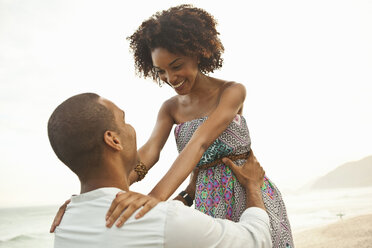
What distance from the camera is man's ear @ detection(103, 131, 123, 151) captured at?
1.29 meters

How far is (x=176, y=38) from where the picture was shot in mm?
1993

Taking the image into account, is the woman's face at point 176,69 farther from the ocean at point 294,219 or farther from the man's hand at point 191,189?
the ocean at point 294,219

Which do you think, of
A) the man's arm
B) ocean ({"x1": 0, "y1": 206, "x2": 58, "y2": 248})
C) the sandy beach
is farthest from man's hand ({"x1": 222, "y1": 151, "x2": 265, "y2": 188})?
ocean ({"x1": 0, "y1": 206, "x2": 58, "y2": 248})

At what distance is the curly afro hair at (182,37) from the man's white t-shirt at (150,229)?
1.02m

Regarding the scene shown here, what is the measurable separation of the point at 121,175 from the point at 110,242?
11.2 inches

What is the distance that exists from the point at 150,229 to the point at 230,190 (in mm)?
841

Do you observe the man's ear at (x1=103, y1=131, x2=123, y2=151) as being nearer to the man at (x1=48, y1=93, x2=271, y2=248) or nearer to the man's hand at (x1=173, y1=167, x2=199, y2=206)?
the man at (x1=48, y1=93, x2=271, y2=248)

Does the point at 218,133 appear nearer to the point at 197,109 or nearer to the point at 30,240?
the point at 197,109

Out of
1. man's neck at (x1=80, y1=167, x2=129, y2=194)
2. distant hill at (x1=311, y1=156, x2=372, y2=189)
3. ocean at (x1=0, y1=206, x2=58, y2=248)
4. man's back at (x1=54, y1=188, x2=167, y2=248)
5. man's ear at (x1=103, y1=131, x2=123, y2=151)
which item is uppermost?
man's ear at (x1=103, y1=131, x2=123, y2=151)

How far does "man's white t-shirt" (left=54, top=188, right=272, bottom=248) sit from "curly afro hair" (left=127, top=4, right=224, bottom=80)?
1020mm

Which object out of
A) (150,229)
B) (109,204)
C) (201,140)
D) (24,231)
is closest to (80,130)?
(109,204)

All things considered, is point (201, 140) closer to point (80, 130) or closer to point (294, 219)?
point (80, 130)

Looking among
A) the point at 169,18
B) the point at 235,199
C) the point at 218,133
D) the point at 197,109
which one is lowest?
the point at 235,199

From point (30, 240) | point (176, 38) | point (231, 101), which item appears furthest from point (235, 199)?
point (30, 240)
